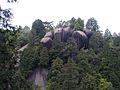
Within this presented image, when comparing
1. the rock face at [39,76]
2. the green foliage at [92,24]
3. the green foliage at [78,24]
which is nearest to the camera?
the rock face at [39,76]

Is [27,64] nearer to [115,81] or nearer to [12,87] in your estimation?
[115,81]

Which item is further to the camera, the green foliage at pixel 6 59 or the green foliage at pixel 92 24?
the green foliage at pixel 92 24

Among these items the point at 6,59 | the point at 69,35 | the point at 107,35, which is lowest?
the point at 6,59

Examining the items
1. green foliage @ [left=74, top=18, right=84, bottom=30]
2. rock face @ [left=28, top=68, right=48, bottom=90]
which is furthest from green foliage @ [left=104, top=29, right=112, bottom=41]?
rock face @ [left=28, top=68, right=48, bottom=90]

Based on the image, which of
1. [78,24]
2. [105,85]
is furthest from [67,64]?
[78,24]

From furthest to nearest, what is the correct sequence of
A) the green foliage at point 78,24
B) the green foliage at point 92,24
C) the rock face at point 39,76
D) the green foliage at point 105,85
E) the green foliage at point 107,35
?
1. the green foliage at point 92,24
2. the green foliage at point 107,35
3. the green foliage at point 78,24
4. the rock face at point 39,76
5. the green foliage at point 105,85

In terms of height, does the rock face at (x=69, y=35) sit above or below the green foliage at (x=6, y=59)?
above

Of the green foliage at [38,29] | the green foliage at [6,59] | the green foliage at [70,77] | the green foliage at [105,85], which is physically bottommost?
the green foliage at [105,85]

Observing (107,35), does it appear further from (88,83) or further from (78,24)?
(88,83)

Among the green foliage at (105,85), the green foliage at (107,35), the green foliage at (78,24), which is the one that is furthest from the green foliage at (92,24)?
the green foliage at (105,85)

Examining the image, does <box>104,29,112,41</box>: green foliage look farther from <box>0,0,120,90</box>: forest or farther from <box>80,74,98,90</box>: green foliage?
<box>80,74,98,90</box>: green foliage

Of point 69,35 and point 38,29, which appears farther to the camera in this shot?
point 38,29

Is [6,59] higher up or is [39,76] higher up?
[6,59]

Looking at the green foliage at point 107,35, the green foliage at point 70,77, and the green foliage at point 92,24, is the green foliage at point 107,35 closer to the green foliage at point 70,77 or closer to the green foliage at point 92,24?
the green foliage at point 92,24
